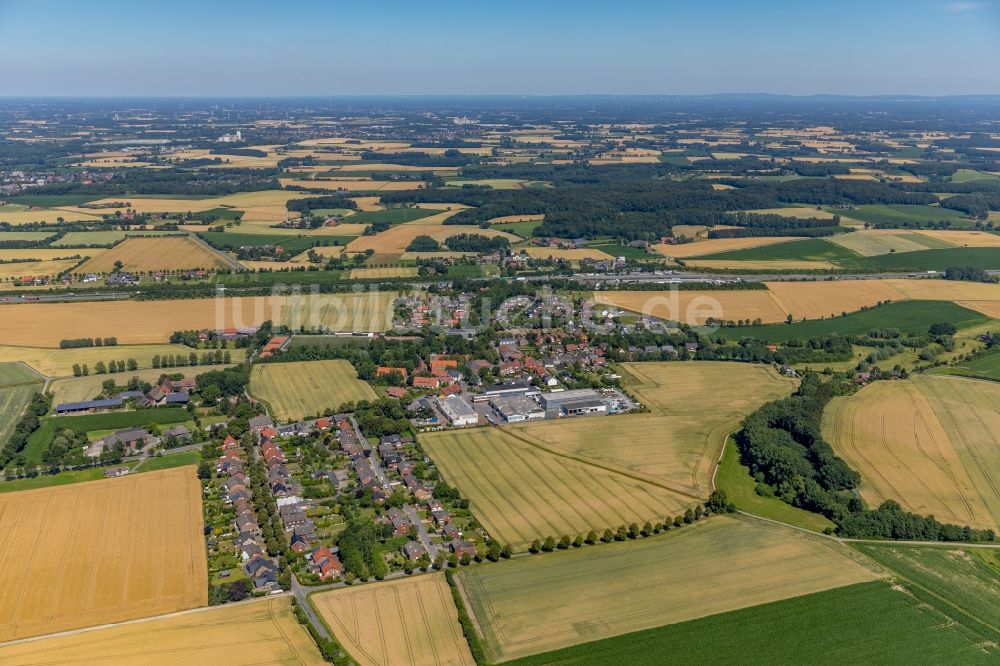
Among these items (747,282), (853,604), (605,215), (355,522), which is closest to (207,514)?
(355,522)

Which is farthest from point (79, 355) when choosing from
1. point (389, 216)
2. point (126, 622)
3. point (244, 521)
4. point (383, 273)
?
point (389, 216)

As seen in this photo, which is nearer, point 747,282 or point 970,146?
point 747,282

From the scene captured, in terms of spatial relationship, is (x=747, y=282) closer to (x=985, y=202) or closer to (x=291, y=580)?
(x=291, y=580)

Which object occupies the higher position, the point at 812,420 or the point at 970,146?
the point at 970,146

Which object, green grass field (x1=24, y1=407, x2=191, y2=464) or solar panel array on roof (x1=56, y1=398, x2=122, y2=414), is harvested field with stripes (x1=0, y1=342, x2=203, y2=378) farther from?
green grass field (x1=24, y1=407, x2=191, y2=464)

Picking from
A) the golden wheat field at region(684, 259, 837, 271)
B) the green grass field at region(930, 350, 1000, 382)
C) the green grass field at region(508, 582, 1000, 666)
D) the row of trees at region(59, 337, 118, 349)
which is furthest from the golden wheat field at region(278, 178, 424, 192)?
the green grass field at region(508, 582, 1000, 666)
